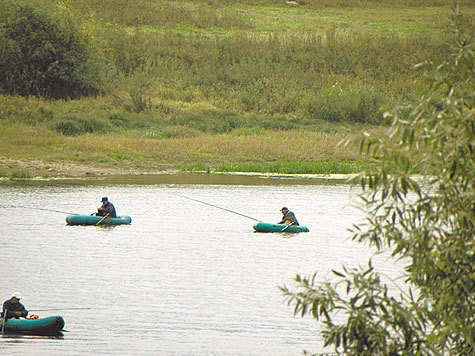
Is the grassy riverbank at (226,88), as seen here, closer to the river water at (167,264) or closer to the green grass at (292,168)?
the green grass at (292,168)

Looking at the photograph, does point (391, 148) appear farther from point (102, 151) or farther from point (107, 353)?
point (102, 151)

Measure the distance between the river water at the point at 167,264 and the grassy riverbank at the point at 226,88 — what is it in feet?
25.4

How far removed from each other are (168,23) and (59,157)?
35.3 meters

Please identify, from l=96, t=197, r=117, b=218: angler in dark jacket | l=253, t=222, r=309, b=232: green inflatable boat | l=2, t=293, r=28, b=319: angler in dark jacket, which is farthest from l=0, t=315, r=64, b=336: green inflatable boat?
l=253, t=222, r=309, b=232: green inflatable boat

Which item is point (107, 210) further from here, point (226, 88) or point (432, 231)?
point (226, 88)

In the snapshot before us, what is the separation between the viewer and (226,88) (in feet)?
Answer: 196

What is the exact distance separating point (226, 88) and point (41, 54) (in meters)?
15.5

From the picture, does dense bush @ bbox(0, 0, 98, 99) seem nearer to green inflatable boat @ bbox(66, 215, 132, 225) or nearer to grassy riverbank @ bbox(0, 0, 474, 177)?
grassy riverbank @ bbox(0, 0, 474, 177)

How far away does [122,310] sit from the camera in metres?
15.8

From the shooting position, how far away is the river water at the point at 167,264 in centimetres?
1395

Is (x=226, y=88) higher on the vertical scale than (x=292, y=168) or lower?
higher

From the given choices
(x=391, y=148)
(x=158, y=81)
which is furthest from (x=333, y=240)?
(x=158, y=81)

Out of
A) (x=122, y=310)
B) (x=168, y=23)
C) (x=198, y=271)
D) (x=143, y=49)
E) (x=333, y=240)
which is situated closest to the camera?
(x=122, y=310)

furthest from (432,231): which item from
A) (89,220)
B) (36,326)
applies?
(89,220)
